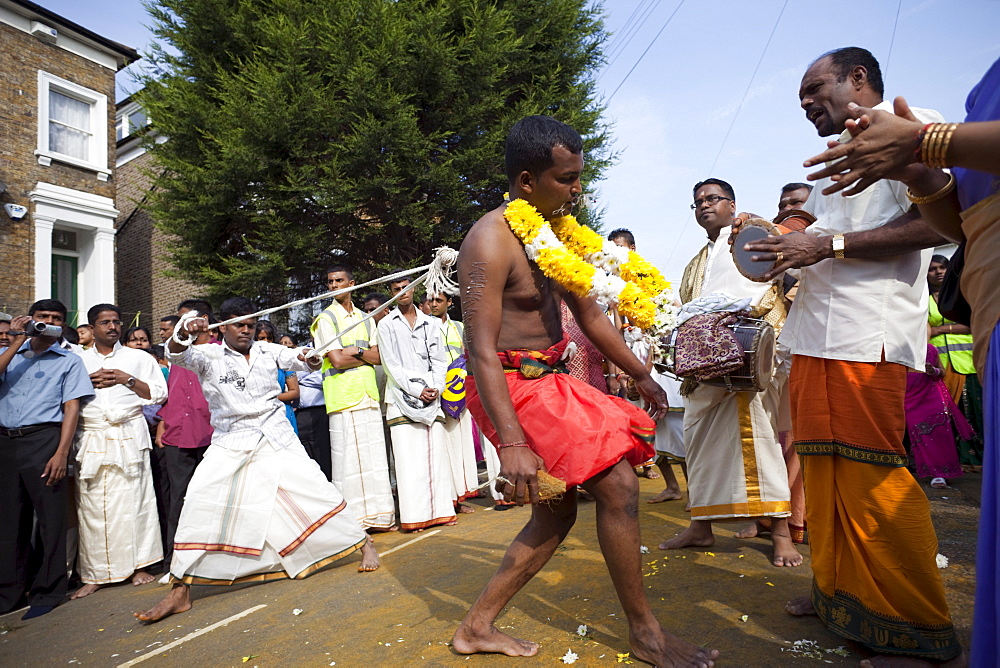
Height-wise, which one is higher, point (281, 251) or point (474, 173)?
point (474, 173)

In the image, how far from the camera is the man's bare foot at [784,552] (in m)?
3.72

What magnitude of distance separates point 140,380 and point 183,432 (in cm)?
60

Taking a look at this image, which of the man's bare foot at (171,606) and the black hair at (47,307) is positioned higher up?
the black hair at (47,307)

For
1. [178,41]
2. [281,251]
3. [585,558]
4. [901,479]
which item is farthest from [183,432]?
[178,41]

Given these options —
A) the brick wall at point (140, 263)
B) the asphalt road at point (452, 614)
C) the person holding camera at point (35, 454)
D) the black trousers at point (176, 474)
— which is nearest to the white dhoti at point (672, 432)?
the asphalt road at point (452, 614)

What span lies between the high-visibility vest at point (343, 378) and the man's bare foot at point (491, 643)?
390 centimetres

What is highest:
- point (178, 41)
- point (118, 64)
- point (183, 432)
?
point (118, 64)

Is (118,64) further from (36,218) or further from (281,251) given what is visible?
(281,251)

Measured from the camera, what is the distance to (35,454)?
16.5 ft

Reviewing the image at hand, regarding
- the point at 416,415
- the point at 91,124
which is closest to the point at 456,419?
the point at 416,415

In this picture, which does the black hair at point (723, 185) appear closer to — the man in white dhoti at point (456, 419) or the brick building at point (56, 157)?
the man in white dhoti at point (456, 419)

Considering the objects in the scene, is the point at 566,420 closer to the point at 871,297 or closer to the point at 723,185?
the point at 871,297

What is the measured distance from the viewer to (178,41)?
12680 mm

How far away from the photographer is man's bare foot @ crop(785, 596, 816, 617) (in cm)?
297
